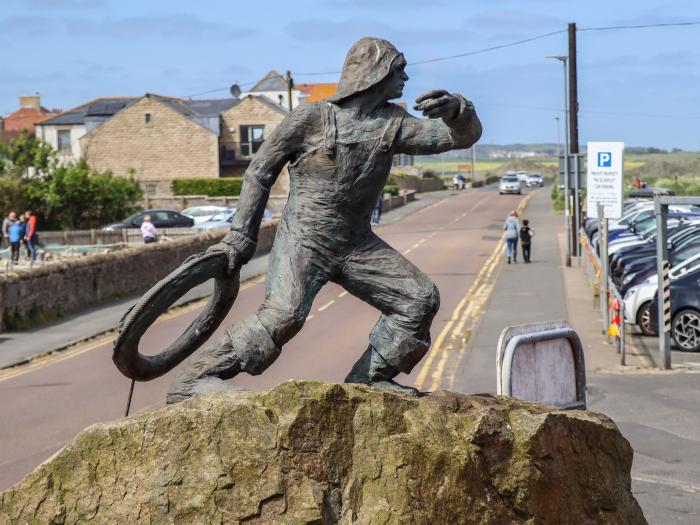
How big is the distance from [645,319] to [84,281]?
1184 cm

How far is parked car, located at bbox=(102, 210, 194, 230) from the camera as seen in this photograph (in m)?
44.6

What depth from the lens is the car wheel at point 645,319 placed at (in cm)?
2110

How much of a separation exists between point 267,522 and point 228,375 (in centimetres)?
116

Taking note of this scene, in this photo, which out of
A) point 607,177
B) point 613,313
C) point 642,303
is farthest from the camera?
point 607,177

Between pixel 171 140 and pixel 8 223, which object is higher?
pixel 171 140

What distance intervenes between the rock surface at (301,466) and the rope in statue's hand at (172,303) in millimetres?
568

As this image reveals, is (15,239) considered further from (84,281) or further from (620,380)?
(620,380)

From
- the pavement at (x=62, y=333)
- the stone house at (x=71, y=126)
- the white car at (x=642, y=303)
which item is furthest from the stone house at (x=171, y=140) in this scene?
the white car at (x=642, y=303)

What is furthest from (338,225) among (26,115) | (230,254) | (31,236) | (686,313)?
(26,115)

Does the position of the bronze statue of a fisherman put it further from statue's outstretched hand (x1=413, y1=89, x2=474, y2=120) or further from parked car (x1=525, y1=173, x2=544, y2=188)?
parked car (x1=525, y1=173, x2=544, y2=188)

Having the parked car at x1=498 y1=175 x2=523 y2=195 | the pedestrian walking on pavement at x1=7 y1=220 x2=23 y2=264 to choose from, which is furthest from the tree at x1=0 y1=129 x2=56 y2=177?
the parked car at x1=498 y1=175 x2=523 y2=195

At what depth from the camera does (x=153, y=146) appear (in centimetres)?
6969

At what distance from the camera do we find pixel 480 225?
5181 cm

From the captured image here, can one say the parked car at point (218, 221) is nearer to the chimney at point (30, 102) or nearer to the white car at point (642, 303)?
the white car at point (642, 303)
